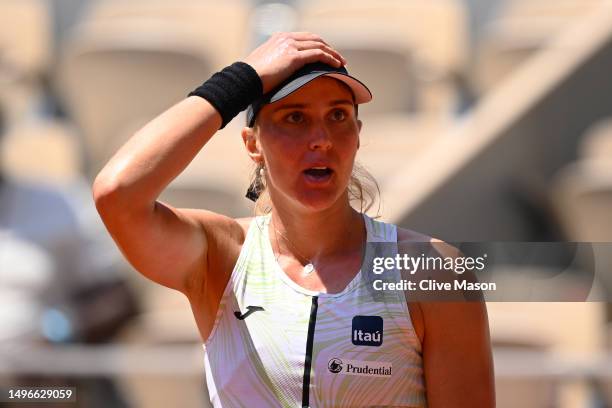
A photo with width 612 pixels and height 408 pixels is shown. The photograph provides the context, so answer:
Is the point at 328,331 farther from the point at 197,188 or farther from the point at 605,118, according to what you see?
the point at 605,118

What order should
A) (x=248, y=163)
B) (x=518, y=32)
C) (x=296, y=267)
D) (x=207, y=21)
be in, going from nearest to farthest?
(x=296, y=267) → (x=248, y=163) → (x=518, y=32) → (x=207, y=21)

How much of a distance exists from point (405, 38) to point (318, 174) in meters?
3.37

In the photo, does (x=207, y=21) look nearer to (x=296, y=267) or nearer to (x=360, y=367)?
(x=296, y=267)

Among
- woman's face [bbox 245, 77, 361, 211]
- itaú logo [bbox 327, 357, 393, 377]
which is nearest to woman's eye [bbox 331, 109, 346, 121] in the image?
woman's face [bbox 245, 77, 361, 211]

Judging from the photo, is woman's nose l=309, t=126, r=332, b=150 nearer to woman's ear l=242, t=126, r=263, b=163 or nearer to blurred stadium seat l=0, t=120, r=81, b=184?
woman's ear l=242, t=126, r=263, b=163

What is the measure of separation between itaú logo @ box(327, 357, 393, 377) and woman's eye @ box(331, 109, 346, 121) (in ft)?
1.10

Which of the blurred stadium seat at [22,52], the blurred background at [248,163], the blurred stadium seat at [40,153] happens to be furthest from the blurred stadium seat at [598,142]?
the blurred stadium seat at [22,52]

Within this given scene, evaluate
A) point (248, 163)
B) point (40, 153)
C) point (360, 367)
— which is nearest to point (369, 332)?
point (360, 367)

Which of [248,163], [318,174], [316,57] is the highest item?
[248,163]

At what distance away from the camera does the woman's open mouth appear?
1627 mm

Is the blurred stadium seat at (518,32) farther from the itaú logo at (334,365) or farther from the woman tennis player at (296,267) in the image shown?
the itaú logo at (334,365)

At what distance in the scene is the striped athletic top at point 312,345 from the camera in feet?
5.20

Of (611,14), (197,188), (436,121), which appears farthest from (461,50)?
(197,188)

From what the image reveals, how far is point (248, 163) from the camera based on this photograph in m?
2.97
